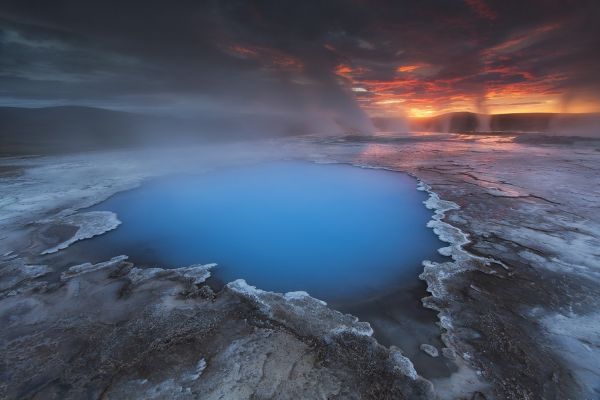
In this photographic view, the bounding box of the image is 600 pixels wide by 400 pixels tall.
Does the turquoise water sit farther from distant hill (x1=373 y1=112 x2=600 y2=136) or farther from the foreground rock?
distant hill (x1=373 y1=112 x2=600 y2=136)

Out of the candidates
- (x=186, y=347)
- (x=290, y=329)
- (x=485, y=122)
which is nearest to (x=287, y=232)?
(x=290, y=329)

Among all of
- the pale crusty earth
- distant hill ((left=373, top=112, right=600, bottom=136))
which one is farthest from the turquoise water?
distant hill ((left=373, top=112, right=600, bottom=136))

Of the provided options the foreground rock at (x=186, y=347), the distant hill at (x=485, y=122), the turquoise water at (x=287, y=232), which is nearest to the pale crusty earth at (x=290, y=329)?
the foreground rock at (x=186, y=347)

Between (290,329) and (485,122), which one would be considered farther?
(485,122)

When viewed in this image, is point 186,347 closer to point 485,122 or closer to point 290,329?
point 290,329

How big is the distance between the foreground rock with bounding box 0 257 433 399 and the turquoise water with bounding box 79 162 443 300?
81cm

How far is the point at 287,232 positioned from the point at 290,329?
3.39m

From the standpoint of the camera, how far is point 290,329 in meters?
3.51

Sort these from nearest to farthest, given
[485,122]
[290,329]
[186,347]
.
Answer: [186,347] < [290,329] < [485,122]

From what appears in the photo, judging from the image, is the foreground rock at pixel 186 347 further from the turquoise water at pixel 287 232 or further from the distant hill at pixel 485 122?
the distant hill at pixel 485 122

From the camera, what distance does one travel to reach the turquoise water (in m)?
→ 4.98

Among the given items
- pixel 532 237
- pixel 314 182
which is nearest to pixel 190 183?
pixel 314 182

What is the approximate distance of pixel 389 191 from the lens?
9961 mm

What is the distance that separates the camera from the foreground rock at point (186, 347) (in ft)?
9.06
